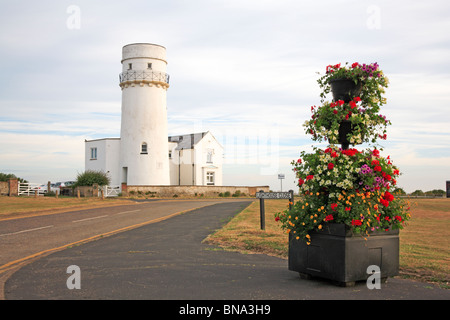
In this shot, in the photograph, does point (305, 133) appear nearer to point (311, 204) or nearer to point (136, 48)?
point (311, 204)

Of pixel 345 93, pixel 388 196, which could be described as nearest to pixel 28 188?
pixel 345 93

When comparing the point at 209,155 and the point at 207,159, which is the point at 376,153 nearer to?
the point at 207,159

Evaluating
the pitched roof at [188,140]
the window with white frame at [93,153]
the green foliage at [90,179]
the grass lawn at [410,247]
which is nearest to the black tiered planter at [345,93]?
the grass lawn at [410,247]

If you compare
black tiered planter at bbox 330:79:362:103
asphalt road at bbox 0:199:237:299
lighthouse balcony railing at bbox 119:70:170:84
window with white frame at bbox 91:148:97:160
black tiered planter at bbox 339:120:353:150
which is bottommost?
asphalt road at bbox 0:199:237:299

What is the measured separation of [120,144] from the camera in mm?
50188

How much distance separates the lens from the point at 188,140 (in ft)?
197

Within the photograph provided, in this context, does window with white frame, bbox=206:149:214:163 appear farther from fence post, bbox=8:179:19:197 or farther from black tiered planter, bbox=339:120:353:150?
black tiered planter, bbox=339:120:353:150

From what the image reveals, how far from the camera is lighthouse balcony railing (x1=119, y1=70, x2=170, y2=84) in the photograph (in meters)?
47.0

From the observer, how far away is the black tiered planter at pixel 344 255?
6.26 meters

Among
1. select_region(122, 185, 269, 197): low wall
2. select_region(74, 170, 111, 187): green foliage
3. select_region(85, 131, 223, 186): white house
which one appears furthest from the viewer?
select_region(85, 131, 223, 186): white house

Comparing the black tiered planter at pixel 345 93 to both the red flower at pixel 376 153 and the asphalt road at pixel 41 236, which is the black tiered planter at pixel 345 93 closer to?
the red flower at pixel 376 153

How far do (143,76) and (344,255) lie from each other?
43347 millimetres

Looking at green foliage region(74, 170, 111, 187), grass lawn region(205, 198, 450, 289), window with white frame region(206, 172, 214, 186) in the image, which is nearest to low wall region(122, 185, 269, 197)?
green foliage region(74, 170, 111, 187)

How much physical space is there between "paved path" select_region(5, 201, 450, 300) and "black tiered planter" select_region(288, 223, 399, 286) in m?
0.19
